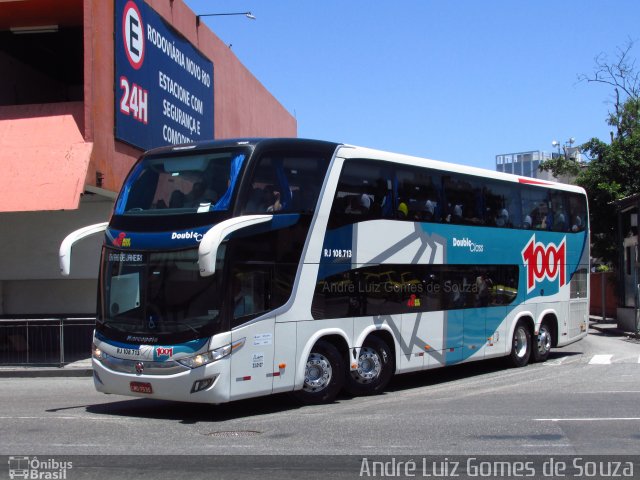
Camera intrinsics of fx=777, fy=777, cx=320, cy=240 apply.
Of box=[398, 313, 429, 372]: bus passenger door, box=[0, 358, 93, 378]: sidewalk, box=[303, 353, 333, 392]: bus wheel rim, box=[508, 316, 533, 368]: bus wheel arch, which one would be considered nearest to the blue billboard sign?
box=[0, 358, 93, 378]: sidewalk

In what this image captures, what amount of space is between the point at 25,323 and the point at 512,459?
13400 millimetres

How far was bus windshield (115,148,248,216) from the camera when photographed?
424 inches

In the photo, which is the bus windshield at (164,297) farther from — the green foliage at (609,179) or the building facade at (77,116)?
the green foliage at (609,179)

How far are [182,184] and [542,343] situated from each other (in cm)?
1047

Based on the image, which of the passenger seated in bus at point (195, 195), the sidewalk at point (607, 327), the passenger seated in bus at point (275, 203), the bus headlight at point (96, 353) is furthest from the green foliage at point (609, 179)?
the bus headlight at point (96, 353)

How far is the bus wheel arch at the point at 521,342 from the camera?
17.1m

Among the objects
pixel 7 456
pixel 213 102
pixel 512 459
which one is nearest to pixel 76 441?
pixel 7 456

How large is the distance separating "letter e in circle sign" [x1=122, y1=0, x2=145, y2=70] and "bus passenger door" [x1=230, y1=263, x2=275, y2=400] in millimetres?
10071

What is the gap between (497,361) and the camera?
712 inches

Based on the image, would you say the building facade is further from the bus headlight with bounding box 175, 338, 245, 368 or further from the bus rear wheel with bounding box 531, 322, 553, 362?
the bus rear wheel with bounding box 531, 322, 553, 362

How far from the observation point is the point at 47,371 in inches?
664

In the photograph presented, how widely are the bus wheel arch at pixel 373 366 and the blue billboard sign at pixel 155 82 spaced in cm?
862

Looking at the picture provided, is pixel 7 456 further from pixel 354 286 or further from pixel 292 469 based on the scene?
pixel 354 286

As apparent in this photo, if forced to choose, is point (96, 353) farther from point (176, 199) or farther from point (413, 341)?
point (413, 341)
